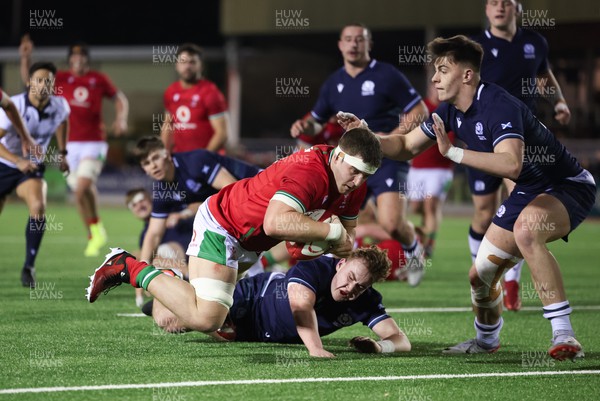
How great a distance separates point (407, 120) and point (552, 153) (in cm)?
374

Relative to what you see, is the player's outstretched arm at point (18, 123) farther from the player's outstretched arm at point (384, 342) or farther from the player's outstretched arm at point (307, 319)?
the player's outstretched arm at point (384, 342)

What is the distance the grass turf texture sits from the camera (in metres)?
5.40

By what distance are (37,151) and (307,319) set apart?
4.67 m

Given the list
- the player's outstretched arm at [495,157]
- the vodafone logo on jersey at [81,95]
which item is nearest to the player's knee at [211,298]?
the player's outstretched arm at [495,157]

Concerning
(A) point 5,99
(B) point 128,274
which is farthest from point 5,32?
(B) point 128,274

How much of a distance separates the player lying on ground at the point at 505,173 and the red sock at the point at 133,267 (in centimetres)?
160

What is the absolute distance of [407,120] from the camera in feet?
Answer: 33.4

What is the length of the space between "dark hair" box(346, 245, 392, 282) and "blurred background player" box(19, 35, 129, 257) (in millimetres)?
7573

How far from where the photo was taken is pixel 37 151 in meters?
10.1

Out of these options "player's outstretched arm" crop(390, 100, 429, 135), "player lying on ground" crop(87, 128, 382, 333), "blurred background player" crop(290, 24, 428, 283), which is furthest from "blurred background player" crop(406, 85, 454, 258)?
"player lying on ground" crop(87, 128, 382, 333)

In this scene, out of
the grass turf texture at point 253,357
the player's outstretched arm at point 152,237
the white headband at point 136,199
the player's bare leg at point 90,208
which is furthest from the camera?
the player's bare leg at point 90,208

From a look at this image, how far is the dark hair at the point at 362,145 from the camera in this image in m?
5.85

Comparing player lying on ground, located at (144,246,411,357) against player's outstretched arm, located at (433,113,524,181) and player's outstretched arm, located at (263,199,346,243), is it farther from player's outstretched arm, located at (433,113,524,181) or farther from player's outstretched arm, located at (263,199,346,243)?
player's outstretched arm, located at (433,113,524,181)

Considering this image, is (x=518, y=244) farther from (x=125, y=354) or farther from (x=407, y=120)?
(x=407, y=120)
